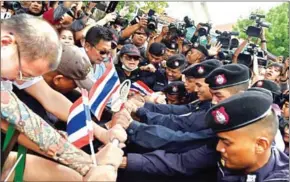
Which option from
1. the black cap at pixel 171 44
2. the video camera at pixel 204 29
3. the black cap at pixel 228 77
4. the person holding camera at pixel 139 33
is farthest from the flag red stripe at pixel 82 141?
the video camera at pixel 204 29

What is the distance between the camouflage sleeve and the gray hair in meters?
0.18

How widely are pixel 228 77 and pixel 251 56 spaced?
146 inches

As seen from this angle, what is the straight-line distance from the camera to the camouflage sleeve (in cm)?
170

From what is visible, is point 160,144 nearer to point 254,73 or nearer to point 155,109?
point 155,109

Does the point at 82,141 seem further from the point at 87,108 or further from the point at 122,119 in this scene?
the point at 122,119

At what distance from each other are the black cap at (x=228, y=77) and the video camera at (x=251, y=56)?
3394mm

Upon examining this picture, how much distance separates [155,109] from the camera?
4.13m

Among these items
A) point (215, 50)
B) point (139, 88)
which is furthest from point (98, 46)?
point (215, 50)

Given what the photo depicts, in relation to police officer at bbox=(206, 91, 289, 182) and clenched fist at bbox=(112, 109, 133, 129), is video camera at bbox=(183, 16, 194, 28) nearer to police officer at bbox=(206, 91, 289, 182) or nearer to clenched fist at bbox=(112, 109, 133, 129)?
clenched fist at bbox=(112, 109, 133, 129)

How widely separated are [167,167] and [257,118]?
25.7 inches

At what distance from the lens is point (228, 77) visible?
289 centimetres

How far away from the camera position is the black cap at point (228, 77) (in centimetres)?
288

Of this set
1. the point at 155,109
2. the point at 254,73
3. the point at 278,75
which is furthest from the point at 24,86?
the point at 278,75

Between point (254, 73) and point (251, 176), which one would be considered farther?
point (254, 73)
